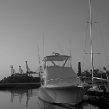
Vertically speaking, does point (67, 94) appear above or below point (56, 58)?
below

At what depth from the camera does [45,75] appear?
35.9 metres

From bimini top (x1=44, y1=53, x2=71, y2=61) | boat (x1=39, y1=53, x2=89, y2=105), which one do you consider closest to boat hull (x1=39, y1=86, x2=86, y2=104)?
boat (x1=39, y1=53, x2=89, y2=105)

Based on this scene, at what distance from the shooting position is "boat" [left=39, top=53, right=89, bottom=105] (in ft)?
101

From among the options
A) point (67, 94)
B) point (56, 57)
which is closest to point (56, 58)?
point (56, 57)

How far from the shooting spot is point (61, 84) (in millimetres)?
33281

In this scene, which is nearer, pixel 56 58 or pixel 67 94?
pixel 67 94

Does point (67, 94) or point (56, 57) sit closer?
point (67, 94)

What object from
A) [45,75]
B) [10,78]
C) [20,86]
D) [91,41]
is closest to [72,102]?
[45,75]

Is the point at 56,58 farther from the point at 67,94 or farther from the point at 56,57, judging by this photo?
the point at 67,94

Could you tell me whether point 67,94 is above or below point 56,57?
below

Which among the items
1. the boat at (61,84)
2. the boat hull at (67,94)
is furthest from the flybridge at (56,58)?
the boat hull at (67,94)

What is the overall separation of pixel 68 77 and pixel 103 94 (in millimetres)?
5567

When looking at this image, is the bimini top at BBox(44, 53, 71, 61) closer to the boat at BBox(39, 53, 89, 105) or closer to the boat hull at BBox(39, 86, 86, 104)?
the boat at BBox(39, 53, 89, 105)

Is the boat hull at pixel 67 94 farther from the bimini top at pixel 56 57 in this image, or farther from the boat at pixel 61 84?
the bimini top at pixel 56 57
